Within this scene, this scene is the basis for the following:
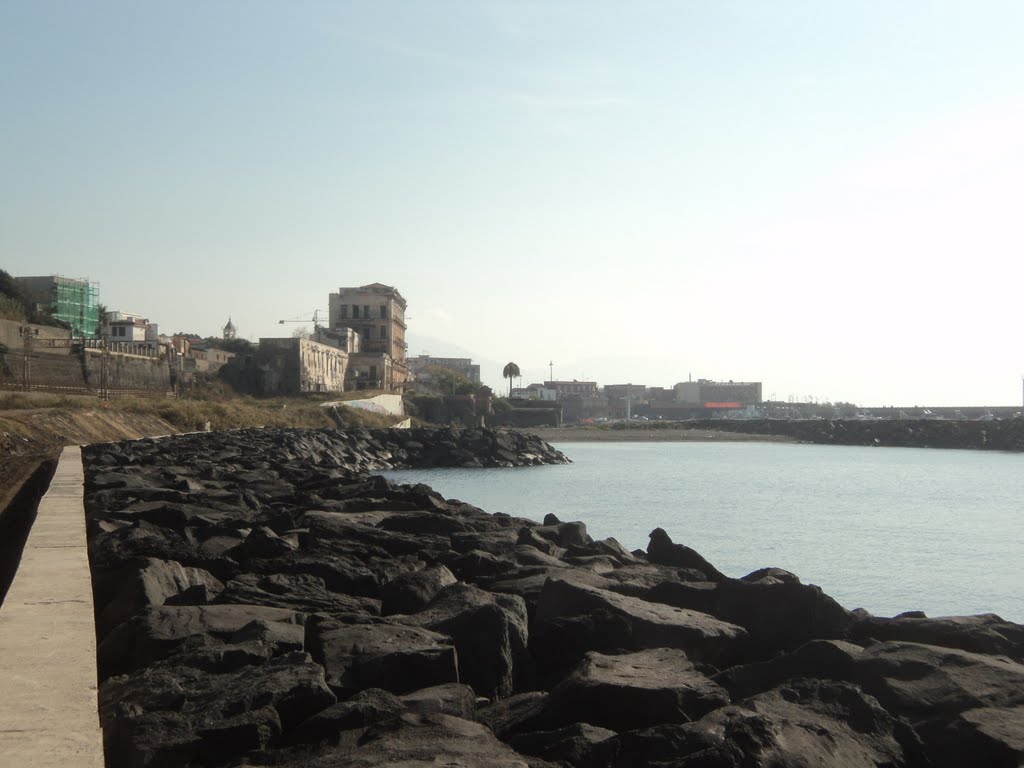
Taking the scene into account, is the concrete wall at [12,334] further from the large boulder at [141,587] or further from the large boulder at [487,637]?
the large boulder at [487,637]

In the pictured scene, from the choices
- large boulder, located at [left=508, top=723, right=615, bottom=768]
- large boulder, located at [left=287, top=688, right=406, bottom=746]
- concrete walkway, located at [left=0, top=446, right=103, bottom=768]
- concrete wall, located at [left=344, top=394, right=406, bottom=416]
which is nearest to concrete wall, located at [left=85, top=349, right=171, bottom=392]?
concrete wall, located at [left=344, top=394, right=406, bottom=416]

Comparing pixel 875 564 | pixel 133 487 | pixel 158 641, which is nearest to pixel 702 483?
pixel 875 564

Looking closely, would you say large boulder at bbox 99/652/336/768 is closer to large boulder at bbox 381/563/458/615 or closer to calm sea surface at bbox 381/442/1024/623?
large boulder at bbox 381/563/458/615

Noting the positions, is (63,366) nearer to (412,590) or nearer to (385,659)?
(412,590)

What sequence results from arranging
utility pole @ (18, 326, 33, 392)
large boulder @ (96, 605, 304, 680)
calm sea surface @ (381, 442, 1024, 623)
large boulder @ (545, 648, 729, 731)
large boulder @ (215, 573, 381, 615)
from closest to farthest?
large boulder @ (545, 648, 729, 731), large boulder @ (96, 605, 304, 680), large boulder @ (215, 573, 381, 615), calm sea surface @ (381, 442, 1024, 623), utility pole @ (18, 326, 33, 392)

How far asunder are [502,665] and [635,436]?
257 ft

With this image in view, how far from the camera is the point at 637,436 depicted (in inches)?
3255

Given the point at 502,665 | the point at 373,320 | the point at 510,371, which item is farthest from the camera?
the point at 510,371

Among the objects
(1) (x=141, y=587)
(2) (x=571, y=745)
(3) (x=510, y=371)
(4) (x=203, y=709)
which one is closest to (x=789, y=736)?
(2) (x=571, y=745)

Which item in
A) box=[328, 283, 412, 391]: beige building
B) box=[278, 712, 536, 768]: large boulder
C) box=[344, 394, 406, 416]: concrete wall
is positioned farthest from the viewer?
box=[328, 283, 412, 391]: beige building

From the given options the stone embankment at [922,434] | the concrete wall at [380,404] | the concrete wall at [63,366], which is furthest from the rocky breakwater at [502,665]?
the stone embankment at [922,434]

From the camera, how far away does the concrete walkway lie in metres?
3.22

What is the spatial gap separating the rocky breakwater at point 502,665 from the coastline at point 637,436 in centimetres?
6678

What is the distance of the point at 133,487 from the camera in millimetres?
12734
